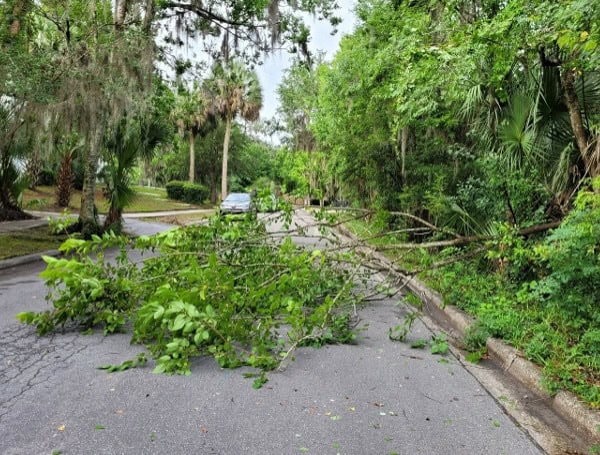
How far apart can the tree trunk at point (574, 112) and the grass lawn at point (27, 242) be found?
33.7 ft

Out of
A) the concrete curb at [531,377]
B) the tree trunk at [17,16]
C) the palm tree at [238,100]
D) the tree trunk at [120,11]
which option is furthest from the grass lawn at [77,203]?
the concrete curb at [531,377]

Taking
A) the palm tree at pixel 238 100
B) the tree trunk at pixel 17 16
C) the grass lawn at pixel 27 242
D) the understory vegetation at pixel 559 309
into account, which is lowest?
the grass lawn at pixel 27 242

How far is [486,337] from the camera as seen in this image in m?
4.55

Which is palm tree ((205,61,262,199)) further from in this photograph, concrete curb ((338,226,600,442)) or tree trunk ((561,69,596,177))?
concrete curb ((338,226,600,442))

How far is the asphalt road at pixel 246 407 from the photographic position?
2.65 m

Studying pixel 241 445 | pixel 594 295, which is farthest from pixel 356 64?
pixel 241 445

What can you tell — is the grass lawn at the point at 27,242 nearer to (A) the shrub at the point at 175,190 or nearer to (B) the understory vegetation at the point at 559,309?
(B) the understory vegetation at the point at 559,309

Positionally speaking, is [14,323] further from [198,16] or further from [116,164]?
[198,16]

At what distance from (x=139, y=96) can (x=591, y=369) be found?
11416mm

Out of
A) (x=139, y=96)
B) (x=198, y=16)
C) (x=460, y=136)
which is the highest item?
(x=198, y=16)

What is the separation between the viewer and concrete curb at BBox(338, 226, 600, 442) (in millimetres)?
2932

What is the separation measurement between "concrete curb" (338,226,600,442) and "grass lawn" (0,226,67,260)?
8343mm

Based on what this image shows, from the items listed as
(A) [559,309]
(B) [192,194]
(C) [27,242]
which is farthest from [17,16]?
(B) [192,194]

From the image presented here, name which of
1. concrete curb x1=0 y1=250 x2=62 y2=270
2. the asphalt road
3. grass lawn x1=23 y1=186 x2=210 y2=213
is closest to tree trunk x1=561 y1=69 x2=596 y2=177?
the asphalt road
